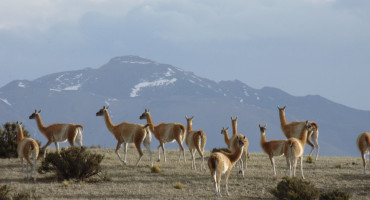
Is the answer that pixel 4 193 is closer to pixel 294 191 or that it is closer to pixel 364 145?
pixel 294 191

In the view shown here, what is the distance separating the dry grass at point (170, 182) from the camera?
1373 centimetres

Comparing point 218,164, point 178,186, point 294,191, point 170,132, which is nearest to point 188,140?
point 170,132

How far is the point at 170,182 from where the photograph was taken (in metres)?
15.5

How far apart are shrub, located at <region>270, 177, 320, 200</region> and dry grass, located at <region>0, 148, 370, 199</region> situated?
0.53m

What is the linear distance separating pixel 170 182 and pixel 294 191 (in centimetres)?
413

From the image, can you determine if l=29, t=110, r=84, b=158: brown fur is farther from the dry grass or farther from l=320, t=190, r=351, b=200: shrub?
l=320, t=190, r=351, b=200: shrub

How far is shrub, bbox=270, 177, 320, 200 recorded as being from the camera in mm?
12945

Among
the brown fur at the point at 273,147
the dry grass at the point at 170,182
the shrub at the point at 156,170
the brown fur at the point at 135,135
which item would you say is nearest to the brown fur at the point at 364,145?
the dry grass at the point at 170,182

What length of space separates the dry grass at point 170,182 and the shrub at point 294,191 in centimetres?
53

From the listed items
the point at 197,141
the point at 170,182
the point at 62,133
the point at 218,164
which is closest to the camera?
the point at 218,164

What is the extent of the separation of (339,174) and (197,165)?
17.6 ft

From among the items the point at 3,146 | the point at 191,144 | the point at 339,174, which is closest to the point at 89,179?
the point at 191,144

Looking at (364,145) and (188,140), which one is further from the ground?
(188,140)

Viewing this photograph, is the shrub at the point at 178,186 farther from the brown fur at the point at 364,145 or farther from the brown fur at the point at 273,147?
the brown fur at the point at 364,145
